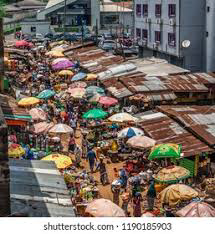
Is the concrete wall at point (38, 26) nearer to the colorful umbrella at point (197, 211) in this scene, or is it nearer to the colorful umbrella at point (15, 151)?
the colorful umbrella at point (15, 151)

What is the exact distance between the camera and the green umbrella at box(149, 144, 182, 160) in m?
19.3

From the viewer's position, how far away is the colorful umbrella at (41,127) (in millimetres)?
24047

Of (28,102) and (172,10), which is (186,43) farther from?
(28,102)

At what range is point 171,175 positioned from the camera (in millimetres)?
18031

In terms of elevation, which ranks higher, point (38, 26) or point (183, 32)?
point (183, 32)

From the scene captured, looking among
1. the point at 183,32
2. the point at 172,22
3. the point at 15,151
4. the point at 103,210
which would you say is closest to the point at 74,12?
the point at 172,22

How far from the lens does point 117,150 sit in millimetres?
23750

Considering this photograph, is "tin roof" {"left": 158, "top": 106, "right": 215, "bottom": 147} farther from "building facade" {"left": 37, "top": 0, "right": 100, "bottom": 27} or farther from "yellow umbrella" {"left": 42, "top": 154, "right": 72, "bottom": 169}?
"building facade" {"left": 37, "top": 0, "right": 100, "bottom": 27}

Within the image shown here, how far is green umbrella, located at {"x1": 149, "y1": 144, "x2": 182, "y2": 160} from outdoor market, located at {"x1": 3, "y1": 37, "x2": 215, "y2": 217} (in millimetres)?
46

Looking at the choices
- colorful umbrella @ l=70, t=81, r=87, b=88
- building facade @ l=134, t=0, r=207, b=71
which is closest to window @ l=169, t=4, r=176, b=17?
building facade @ l=134, t=0, r=207, b=71

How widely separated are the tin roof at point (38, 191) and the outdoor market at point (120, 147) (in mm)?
1149

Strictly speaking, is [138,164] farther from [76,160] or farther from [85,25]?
[85,25]

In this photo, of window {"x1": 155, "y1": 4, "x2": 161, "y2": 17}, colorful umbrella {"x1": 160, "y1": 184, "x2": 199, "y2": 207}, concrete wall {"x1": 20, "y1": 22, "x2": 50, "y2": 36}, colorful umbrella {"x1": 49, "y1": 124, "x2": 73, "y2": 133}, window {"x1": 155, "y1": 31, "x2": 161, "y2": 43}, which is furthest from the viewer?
concrete wall {"x1": 20, "y1": 22, "x2": 50, "y2": 36}

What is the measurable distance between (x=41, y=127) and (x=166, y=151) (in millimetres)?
7136
